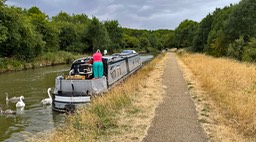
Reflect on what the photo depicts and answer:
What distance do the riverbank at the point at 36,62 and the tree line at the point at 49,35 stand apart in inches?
49.6

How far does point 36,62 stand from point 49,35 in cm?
1516

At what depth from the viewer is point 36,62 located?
38.7 m

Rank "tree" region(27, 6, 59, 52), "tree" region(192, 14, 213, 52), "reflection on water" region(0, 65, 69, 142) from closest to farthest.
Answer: "reflection on water" region(0, 65, 69, 142) < "tree" region(27, 6, 59, 52) < "tree" region(192, 14, 213, 52)

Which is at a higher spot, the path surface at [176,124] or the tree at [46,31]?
the tree at [46,31]

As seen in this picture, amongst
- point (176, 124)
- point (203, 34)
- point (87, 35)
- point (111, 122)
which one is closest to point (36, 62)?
point (87, 35)

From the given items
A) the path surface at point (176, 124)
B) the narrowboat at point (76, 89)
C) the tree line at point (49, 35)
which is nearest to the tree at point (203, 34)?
the tree line at point (49, 35)

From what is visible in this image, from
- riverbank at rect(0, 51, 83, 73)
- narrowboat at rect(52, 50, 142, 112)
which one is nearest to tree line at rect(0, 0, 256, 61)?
riverbank at rect(0, 51, 83, 73)

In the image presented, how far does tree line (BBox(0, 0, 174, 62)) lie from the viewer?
36312 mm

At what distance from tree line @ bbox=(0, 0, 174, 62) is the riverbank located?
1.26 metres

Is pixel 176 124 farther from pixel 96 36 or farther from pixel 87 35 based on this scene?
pixel 87 35

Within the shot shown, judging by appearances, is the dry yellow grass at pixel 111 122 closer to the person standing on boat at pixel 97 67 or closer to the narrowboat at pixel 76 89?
the narrowboat at pixel 76 89

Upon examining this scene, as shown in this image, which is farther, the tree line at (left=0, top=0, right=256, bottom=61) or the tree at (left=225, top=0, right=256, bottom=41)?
the tree at (left=225, top=0, right=256, bottom=41)

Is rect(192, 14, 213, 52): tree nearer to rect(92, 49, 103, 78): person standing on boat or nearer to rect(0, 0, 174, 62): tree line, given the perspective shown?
rect(0, 0, 174, 62): tree line

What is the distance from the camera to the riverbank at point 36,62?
3194 cm
